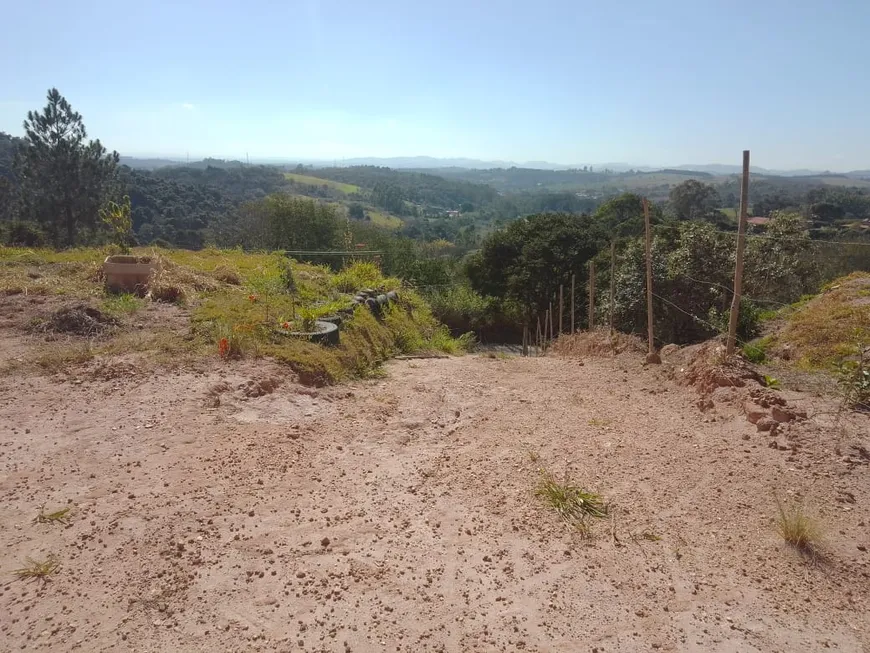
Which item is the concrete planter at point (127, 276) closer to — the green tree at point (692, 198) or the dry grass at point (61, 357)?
the dry grass at point (61, 357)

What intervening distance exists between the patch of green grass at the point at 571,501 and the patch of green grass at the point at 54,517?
2.89 m

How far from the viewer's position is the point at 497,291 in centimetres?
2156

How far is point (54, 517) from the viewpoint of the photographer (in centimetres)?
326

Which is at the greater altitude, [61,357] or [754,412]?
[61,357]

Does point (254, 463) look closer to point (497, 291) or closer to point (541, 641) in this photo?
Result: point (541, 641)

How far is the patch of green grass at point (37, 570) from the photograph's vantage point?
9.22ft

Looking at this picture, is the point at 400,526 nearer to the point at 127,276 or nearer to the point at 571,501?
the point at 571,501

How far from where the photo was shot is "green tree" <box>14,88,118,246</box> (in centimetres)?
2673

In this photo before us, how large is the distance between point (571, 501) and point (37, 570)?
3.01 m

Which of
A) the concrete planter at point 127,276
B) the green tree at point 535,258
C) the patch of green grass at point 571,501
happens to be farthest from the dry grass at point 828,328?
the concrete planter at point 127,276

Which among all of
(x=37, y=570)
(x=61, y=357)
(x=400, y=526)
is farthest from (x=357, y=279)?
(x=37, y=570)

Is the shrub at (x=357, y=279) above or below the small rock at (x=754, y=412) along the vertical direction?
above

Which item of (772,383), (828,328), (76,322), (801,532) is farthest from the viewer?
(828,328)

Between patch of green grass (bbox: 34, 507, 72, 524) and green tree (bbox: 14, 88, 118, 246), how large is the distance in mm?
28122
